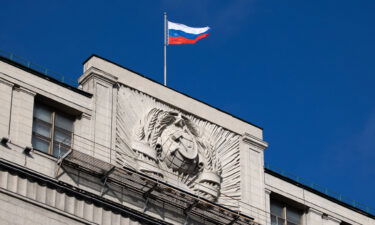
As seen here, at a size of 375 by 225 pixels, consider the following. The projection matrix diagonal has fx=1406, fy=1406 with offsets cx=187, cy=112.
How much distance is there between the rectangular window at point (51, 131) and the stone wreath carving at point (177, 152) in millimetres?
2891

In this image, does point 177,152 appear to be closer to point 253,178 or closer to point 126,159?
point 126,159

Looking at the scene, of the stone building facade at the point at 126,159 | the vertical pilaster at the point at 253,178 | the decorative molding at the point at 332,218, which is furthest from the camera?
the decorative molding at the point at 332,218

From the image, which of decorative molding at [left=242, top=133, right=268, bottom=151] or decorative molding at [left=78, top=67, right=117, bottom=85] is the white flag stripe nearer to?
decorative molding at [left=242, top=133, right=268, bottom=151]

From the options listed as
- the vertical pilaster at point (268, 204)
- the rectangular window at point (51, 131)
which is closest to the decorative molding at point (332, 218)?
the vertical pilaster at point (268, 204)

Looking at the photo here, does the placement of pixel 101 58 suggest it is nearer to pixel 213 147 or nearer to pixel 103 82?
pixel 103 82

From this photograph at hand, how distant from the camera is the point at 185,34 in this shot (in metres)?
64.7

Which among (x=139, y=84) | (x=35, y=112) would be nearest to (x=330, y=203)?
(x=139, y=84)

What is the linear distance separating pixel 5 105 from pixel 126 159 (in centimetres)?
559

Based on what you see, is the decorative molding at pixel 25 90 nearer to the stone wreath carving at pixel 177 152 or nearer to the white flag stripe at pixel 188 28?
the stone wreath carving at pixel 177 152

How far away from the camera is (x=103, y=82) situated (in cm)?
5916

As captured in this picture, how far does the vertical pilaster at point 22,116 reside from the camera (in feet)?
181

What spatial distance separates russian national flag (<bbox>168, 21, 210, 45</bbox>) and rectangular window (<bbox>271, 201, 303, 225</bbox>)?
8379 millimetres

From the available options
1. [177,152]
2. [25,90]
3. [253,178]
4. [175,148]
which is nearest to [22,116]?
[25,90]

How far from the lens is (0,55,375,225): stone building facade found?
180 ft
